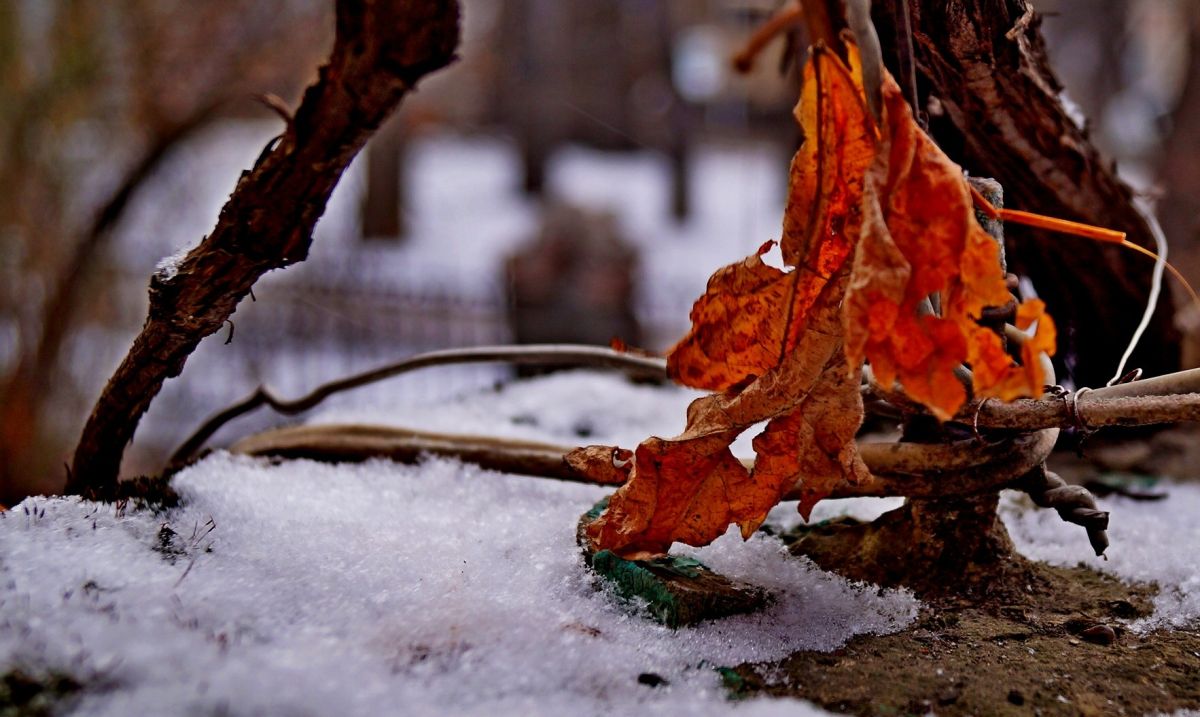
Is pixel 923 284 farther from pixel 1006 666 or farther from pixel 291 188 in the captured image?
pixel 291 188

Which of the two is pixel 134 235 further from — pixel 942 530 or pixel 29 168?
pixel 942 530

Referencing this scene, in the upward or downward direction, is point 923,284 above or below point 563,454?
above

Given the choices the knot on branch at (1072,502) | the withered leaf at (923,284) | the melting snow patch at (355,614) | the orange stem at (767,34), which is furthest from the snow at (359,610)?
the orange stem at (767,34)

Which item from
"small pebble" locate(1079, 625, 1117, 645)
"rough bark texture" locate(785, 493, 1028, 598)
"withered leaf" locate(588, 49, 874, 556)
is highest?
"withered leaf" locate(588, 49, 874, 556)

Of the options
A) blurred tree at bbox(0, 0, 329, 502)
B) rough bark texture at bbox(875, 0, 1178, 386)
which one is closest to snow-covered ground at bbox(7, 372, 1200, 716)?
rough bark texture at bbox(875, 0, 1178, 386)

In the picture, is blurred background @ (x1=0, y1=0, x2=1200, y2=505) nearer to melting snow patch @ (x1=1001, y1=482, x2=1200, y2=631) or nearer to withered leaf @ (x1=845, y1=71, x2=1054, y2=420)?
melting snow patch @ (x1=1001, y1=482, x2=1200, y2=631)

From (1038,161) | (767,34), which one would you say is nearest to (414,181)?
(767,34)
